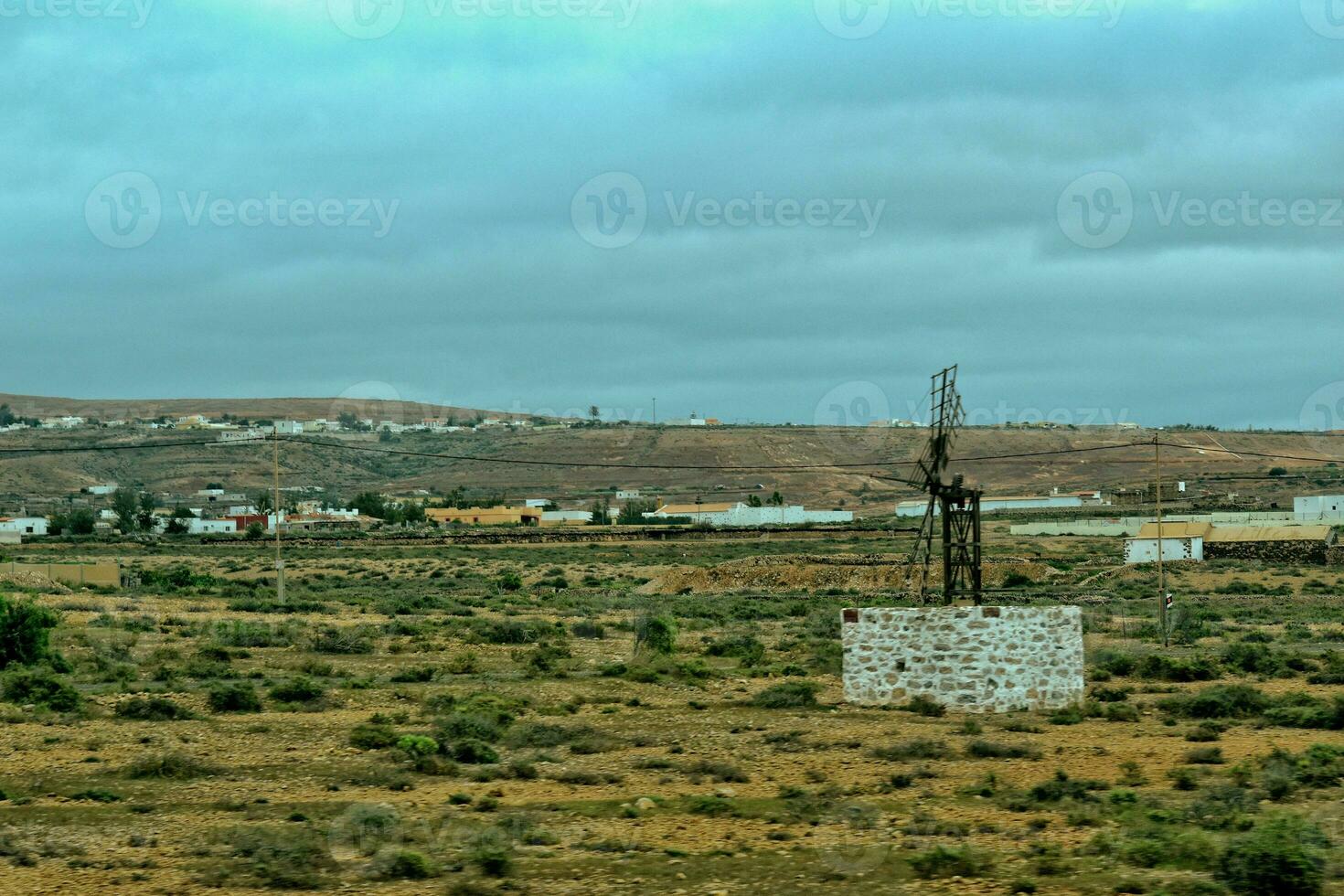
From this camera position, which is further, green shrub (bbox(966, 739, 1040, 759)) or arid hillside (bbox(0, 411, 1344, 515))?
arid hillside (bbox(0, 411, 1344, 515))

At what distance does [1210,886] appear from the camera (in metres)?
11.2

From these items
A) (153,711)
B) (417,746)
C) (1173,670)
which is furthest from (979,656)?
(153,711)

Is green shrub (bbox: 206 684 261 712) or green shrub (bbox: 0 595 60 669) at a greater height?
green shrub (bbox: 0 595 60 669)

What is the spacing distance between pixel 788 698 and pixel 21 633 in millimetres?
15012

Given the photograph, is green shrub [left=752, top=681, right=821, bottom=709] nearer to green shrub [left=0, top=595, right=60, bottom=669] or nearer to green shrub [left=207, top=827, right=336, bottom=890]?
green shrub [left=207, top=827, right=336, bottom=890]

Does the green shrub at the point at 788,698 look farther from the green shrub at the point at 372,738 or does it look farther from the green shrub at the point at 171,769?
the green shrub at the point at 171,769

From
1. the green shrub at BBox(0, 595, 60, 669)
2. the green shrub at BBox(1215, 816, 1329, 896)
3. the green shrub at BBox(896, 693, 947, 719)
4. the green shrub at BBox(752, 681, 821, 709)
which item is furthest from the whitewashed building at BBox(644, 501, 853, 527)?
the green shrub at BBox(1215, 816, 1329, 896)

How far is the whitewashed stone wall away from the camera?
22.1 metres

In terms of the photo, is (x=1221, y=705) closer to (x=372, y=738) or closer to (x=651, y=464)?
(x=372, y=738)

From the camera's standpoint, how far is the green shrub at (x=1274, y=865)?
36.1 ft

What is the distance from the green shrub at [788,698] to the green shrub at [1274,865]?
1186cm

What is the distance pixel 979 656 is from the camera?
22.2m

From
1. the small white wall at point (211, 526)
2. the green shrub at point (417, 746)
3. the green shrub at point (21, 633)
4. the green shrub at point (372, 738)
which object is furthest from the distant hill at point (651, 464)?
the green shrub at point (417, 746)

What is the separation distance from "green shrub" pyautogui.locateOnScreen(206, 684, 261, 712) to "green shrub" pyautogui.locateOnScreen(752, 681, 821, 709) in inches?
315
